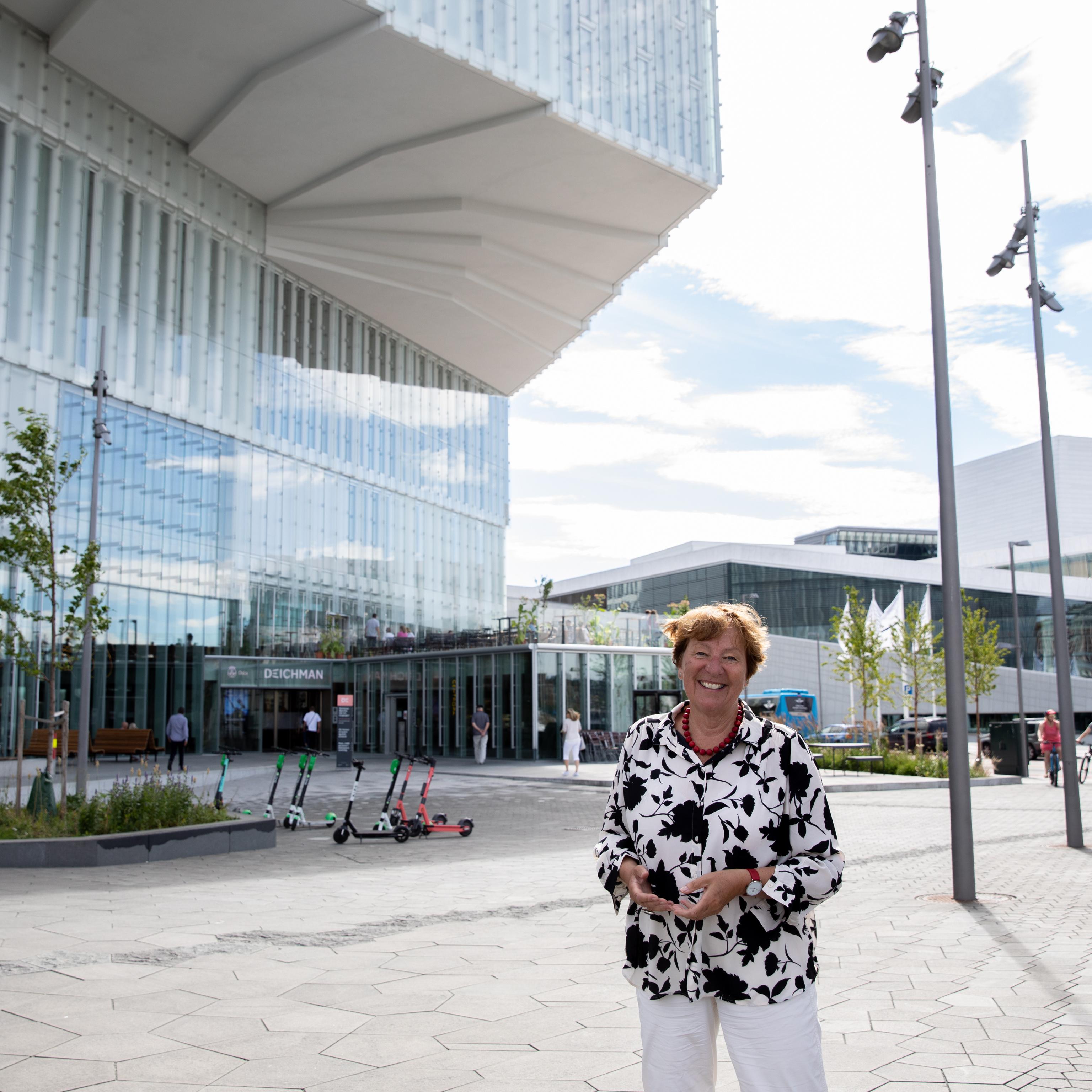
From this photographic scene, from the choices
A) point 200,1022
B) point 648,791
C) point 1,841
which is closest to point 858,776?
point 1,841

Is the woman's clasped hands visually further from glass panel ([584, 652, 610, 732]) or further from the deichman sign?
the deichman sign

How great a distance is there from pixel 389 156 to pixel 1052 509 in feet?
99.0

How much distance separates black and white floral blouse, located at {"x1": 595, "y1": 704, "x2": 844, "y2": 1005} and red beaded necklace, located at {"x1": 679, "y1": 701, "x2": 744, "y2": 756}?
2cm

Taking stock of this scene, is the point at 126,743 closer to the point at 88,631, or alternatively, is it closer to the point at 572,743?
the point at 572,743

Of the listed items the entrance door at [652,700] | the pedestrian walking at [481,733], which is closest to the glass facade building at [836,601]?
the entrance door at [652,700]

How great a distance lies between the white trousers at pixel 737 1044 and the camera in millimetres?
2861

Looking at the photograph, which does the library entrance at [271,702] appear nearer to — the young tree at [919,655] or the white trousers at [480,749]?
the white trousers at [480,749]

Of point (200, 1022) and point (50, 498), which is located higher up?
point (50, 498)

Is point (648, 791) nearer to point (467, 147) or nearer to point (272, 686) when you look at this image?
point (467, 147)

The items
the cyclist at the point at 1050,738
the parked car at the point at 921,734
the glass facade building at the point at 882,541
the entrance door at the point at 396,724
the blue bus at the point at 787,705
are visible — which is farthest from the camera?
the glass facade building at the point at 882,541

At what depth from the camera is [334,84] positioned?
34.2 m

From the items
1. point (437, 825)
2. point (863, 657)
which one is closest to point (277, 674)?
point (863, 657)

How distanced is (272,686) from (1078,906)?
126 feet

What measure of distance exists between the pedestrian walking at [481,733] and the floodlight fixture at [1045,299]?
2117 centimetres
